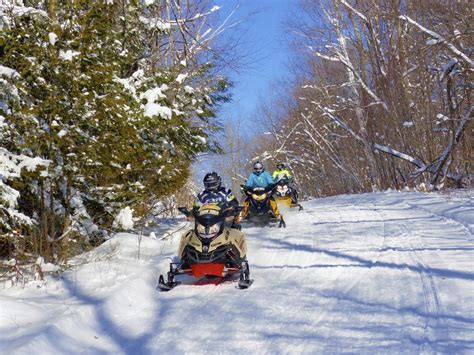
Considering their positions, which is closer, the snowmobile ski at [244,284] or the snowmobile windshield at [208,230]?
the snowmobile ski at [244,284]

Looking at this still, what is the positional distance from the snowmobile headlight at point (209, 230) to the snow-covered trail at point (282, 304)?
741 millimetres

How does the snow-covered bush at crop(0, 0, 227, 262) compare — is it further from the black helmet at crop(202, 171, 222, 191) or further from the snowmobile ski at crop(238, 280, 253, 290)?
the snowmobile ski at crop(238, 280, 253, 290)

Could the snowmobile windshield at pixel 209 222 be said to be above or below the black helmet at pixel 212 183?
below

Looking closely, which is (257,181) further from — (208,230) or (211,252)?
(211,252)

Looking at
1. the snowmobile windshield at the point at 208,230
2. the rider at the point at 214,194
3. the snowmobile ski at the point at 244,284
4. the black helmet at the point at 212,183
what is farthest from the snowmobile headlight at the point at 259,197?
the snowmobile ski at the point at 244,284

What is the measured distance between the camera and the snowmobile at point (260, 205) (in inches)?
478

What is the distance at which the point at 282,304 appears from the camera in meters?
5.34

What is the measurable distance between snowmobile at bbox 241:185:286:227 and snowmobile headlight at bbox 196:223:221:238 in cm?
523

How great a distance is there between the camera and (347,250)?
786 centimetres

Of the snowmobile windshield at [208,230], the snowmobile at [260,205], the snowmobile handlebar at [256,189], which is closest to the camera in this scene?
the snowmobile windshield at [208,230]

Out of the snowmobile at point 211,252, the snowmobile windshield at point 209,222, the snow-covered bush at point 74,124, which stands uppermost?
the snow-covered bush at point 74,124

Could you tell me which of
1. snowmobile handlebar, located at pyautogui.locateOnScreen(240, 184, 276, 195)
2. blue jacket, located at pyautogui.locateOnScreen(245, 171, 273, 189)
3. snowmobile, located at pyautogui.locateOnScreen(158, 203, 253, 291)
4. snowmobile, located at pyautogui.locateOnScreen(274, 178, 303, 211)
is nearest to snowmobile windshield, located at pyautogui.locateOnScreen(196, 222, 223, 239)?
snowmobile, located at pyautogui.locateOnScreen(158, 203, 253, 291)

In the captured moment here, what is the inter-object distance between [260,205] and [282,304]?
685cm

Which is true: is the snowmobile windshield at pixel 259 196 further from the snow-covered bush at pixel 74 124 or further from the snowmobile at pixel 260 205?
the snow-covered bush at pixel 74 124
